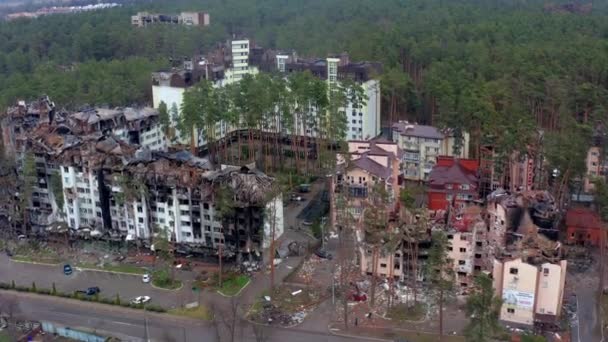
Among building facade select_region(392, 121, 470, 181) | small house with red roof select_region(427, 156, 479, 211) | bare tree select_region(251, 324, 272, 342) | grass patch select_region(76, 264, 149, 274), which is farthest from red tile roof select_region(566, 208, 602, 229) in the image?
grass patch select_region(76, 264, 149, 274)

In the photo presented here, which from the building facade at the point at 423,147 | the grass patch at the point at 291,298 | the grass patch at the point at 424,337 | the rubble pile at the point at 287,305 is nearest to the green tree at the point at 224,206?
the grass patch at the point at 291,298

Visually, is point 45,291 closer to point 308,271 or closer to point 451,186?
point 308,271

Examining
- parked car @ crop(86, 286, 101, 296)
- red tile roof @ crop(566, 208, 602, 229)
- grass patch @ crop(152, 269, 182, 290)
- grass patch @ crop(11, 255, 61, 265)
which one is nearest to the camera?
parked car @ crop(86, 286, 101, 296)

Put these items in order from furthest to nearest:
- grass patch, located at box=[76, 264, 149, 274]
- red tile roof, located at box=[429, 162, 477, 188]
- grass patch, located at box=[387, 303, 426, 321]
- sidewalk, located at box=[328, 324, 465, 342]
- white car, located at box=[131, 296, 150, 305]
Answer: red tile roof, located at box=[429, 162, 477, 188]
grass patch, located at box=[76, 264, 149, 274]
white car, located at box=[131, 296, 150, 305]
grass patch, located at box=[387, 303, 426, 321]
sidewalk, located at box=[328, 324, 465, 342]

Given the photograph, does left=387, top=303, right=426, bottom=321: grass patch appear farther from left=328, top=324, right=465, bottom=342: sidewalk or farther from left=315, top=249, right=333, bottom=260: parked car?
left=315, top=249, right=333, bottom=260: parked car

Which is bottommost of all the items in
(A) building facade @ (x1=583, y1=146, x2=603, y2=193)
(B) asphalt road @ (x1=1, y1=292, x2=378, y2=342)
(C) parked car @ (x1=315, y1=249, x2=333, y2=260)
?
(B) asphalt road @ (x1=1, y1=292, x2=378, y2=342)

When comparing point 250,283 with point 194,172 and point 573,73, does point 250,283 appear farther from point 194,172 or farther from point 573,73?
point 573,73

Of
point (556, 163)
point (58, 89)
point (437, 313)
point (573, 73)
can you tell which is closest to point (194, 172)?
point (437, 313)
